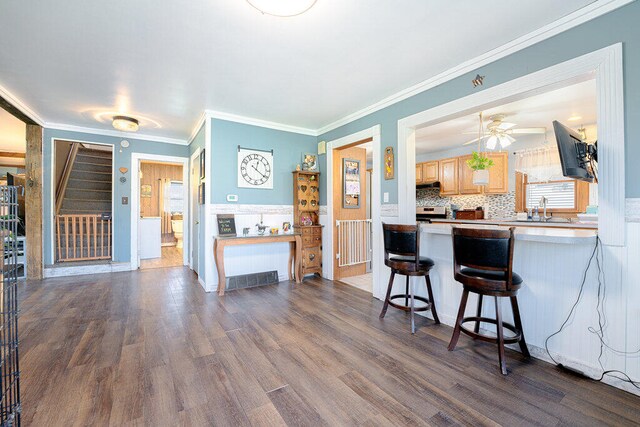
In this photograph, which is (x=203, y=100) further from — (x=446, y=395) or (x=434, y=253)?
(x=446, y=395)

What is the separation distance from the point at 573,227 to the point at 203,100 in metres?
4.92

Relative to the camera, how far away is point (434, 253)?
2.83 metres

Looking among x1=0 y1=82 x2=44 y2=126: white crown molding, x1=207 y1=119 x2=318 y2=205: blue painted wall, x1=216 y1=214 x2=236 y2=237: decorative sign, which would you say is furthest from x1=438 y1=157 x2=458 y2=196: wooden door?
x1=0 y1=82 x2=44 y2=126: white crown molding

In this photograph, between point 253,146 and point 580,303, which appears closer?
point 580,303

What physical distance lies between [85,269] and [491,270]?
19.6ft

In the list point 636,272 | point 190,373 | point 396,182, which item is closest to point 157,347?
point 190,373

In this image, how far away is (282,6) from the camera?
1.67 m

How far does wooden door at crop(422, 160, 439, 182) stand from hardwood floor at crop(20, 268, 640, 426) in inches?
159

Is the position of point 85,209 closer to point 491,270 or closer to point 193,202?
point 193,202

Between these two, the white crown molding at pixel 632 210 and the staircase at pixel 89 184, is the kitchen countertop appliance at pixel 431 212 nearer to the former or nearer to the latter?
the white crown molding at pixel 632 210

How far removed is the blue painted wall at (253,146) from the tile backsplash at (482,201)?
3.24 meters

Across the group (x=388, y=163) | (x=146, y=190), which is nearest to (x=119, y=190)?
(x=146, y=190)

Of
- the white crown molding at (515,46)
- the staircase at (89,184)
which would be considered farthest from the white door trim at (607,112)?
the staircase at (89,184)

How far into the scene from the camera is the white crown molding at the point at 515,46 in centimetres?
181
